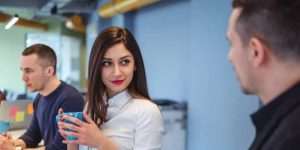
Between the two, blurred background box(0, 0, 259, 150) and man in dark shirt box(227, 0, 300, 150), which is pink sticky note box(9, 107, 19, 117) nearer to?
blurred background box(0, 0, 259, 150)

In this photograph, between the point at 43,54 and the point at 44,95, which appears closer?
the point at 44,95

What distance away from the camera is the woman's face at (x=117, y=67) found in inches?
52.2

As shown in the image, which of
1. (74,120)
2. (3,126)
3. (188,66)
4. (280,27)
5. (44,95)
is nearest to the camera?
(280,27)

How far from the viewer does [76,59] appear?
793cm

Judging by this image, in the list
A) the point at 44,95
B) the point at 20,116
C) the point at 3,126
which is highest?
the point at 44,95

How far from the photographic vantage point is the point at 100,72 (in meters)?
1.36

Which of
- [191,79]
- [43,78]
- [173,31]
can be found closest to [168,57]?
[173,31]

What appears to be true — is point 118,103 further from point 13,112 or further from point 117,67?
point 13,112

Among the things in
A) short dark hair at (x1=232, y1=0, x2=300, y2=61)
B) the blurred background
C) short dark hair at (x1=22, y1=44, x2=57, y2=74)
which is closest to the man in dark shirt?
short dark hair at (x1=232, y1=0, x2=300, y2=61)

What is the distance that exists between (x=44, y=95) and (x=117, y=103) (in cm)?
87

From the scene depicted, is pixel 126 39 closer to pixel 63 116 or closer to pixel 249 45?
pixel 63 116

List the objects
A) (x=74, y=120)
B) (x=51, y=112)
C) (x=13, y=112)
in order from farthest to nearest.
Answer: (x=13, y=112)
(x=51, y=112)
(x=74, y=120)

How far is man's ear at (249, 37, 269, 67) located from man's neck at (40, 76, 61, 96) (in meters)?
1.57

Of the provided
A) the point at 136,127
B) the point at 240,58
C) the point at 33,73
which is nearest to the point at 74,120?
the point at 136,127
